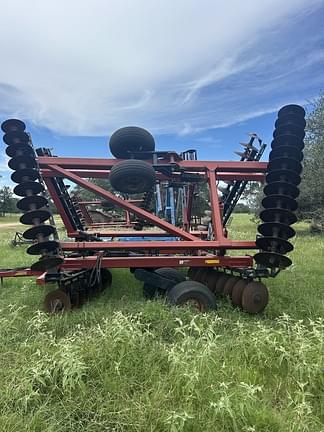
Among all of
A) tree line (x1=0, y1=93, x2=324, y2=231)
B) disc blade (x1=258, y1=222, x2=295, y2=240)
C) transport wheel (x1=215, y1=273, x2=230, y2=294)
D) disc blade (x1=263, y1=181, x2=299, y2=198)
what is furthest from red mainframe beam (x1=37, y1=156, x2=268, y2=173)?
tree line (x1=0, y1=93, x2=324, y2=231)

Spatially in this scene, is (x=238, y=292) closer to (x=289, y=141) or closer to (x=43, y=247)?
(x=289, y=141)

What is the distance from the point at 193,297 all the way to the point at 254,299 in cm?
79

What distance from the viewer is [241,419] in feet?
7.30

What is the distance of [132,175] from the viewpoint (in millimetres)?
4652

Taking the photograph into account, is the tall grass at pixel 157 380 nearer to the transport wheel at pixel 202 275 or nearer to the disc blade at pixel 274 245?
the disc blade at pixel 274 245

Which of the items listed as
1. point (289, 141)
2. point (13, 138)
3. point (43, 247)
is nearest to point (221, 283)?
point (289, 141)

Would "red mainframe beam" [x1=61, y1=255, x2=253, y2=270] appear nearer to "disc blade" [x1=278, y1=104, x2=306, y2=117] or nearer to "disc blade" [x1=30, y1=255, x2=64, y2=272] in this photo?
"disc blade" [x1=30, y1=255, x2=64, y2=272]

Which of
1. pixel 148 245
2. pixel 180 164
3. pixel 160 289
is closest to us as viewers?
pixel 148 245

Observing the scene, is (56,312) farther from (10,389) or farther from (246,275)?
(246,275)

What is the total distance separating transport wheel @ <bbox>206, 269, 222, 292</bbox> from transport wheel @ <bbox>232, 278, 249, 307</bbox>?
690 millimetres

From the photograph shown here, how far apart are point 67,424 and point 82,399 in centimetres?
22

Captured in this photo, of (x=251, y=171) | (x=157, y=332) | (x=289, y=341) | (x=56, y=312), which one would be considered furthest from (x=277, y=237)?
(x=56, y=312)

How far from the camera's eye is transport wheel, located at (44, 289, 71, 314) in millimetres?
4340

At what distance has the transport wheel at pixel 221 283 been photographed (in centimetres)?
528
